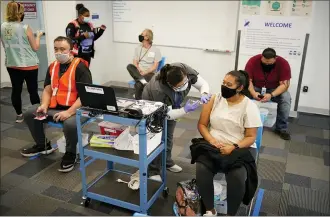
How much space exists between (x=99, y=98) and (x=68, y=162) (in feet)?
3.27

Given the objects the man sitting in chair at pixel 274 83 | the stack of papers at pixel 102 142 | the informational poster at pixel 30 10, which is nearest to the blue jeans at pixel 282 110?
the man sitting in chair at pixel 274 83

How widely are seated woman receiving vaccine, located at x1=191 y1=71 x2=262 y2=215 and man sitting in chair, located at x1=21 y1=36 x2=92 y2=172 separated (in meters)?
1.15

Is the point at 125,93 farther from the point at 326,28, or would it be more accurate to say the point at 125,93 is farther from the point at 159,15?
the point at 326,28

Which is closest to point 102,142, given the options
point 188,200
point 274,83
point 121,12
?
point 188,200

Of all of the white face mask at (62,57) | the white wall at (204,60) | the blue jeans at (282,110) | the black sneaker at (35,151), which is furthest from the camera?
the white wall at (204,60)

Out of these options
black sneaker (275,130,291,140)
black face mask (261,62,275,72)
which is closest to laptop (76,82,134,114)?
black face mask (261,62,275,72)

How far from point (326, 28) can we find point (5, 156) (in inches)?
161

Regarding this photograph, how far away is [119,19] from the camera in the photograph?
5266mm

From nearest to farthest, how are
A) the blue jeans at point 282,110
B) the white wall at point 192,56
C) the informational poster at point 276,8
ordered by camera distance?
1. the blue jeans at point 282,110
2. the informational poster at point 276,8
3. the white wall at point 192,56

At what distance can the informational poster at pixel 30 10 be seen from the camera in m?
5.06

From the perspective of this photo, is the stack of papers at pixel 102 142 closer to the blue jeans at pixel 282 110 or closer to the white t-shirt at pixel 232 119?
the white t-shirt at pixel 232 119

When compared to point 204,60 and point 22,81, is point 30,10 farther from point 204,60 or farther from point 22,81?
point 204,60

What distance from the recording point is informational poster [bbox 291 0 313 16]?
3.95m

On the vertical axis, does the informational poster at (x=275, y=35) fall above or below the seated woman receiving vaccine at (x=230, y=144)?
above
